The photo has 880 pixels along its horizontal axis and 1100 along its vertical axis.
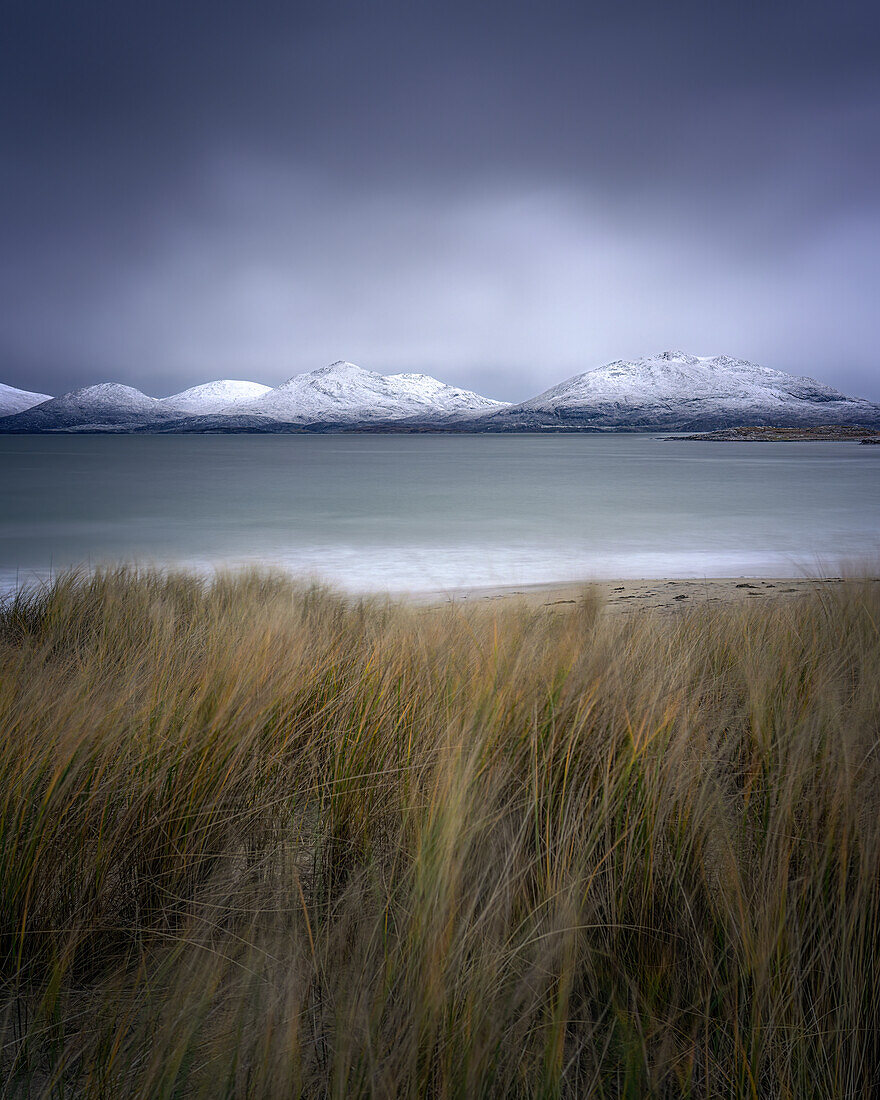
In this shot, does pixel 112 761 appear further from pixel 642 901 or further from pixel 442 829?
pixel 642 901

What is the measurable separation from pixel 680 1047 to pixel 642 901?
26 centimetres

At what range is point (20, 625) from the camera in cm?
415

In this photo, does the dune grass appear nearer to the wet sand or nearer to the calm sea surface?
the wet sand

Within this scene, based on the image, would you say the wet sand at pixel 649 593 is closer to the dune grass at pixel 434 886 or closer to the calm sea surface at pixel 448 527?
the calm sea surface at pixel 448 527

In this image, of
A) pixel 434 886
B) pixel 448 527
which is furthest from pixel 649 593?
pixel 448 527

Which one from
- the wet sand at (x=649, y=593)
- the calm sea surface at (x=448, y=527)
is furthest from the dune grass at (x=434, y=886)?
the calm sea surface at (x=448, y=527)

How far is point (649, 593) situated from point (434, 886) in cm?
542

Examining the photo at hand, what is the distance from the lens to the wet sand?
18.2 feet

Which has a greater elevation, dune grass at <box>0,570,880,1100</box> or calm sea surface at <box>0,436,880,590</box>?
dune grass at <box>0,570,880,1100</box>

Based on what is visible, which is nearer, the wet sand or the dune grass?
the dune grass

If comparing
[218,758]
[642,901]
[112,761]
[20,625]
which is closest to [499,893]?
[642,901]

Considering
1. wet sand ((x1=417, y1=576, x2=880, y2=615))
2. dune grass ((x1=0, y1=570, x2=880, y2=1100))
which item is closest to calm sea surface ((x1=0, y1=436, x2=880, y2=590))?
wet sand ((x1=417, y1=576, x2=880, y2=615))

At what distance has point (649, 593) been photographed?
6.32 m

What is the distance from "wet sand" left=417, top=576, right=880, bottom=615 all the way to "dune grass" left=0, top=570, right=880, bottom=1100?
3088mm
